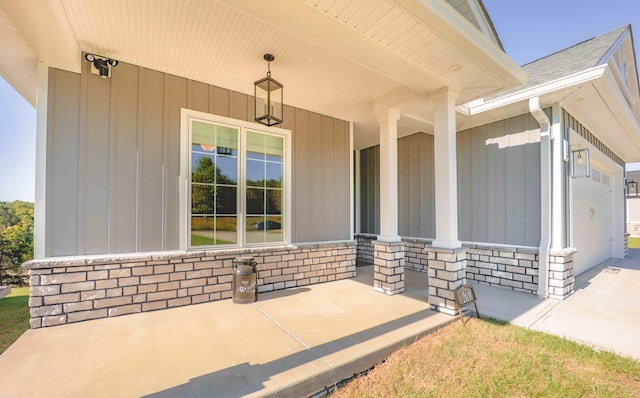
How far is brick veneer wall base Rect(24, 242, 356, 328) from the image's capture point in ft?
9.62

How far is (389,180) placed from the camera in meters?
4.29

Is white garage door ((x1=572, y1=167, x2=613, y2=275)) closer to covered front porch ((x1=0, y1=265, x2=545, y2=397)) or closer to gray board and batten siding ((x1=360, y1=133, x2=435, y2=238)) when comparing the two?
gray board and batten siding ((x1=360, y1=133, x2=435, y2=238))

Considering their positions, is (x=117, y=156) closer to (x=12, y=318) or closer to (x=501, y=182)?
(x=12, y=318)

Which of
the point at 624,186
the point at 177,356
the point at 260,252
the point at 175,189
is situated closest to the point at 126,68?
the point at 175,189

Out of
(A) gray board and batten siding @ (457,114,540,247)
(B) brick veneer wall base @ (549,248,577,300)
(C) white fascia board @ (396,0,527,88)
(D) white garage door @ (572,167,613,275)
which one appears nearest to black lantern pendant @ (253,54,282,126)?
(C) white fascia board @ (396,0,527,88)

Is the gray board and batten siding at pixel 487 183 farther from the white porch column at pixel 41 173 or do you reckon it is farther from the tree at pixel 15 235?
the tree at pixel 15 235

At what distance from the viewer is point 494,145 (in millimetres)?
5074

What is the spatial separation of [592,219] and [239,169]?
778cm

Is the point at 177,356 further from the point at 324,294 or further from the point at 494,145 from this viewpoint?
the point at 494,145

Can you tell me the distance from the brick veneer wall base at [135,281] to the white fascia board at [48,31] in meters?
2.15

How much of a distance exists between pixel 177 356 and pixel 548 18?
8413 millimetres

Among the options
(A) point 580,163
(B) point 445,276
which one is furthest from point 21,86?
(A) point 580,163

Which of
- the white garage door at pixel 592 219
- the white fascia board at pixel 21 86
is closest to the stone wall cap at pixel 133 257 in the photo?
the white fascia board at pixel 21 86

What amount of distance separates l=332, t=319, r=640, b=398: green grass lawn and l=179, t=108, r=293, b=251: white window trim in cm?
261
